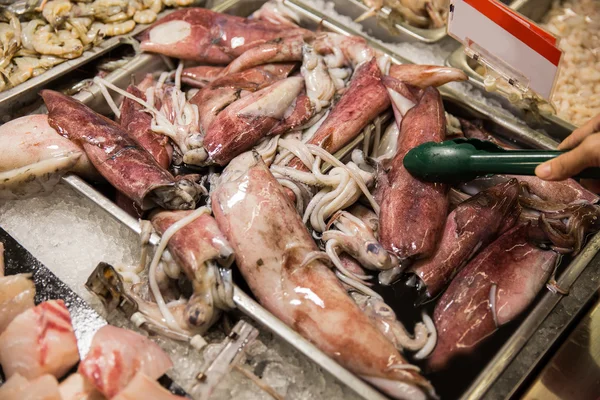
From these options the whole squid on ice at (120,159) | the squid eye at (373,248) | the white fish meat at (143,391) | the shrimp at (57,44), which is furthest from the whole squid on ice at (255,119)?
the shrimp at (57,44)

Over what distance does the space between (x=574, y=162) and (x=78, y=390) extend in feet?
6.19

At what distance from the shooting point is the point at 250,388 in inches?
78.4

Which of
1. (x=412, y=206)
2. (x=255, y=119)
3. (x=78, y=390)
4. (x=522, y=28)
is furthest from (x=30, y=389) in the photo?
(x=522, y=28)

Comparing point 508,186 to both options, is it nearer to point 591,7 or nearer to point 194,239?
point 194,239

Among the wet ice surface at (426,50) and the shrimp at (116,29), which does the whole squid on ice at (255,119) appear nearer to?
the wet ice surface at (426,50)

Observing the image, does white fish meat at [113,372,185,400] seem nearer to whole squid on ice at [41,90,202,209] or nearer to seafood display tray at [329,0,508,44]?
whole squid on ice at [41,90,202,209]

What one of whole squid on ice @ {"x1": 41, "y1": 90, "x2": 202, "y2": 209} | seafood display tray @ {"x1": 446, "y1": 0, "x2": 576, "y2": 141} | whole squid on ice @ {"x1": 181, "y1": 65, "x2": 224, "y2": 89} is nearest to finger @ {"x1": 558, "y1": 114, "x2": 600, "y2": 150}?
seafood display tray @ {"x1": 446, "y1": 0, "x2": 576, "y2": 141}

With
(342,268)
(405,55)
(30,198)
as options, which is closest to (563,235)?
(342,268)

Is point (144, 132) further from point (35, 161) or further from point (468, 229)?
point (468, 229)

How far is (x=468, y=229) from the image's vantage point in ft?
7.27

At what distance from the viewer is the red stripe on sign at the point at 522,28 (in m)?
2.30

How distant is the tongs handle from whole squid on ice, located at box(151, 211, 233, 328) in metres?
1.08

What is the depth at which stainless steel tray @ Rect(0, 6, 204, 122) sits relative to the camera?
2889mm

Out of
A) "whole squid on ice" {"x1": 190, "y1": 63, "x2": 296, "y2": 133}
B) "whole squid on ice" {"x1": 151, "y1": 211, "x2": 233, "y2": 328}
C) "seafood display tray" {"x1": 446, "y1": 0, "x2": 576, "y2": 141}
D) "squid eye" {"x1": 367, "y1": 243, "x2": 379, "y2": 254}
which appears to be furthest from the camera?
"seafood display tray" {"x1": 446, "y1": 0, "x2": 576, "y2": 141}
